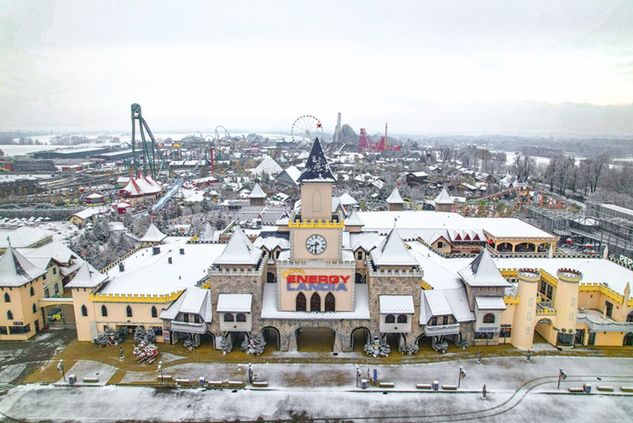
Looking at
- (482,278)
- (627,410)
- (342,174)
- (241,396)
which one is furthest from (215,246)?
(342,174)

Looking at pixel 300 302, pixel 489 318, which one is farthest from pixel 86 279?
pixel 489 318

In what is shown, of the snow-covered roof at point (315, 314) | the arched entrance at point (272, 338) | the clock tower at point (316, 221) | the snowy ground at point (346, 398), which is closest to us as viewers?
the snowy ground at point (346, 398)

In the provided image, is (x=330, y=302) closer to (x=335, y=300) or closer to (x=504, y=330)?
(x=335, y=300)

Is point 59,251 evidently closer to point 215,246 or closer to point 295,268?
point 215,246

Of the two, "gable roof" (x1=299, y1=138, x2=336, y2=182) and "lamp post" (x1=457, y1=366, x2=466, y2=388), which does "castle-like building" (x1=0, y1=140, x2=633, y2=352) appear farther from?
"lamp post" (x1=457, y1=366, x2=466, y2=388)

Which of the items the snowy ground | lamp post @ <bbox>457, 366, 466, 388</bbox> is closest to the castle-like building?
the snowy ground

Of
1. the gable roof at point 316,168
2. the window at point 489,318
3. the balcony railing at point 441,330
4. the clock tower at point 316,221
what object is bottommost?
the balcony railing at point 441,330

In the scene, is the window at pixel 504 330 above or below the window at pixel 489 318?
below

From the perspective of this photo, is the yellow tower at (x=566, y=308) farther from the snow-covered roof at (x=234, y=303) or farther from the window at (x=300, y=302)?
the snow-covered roof at (x=234, y=303)

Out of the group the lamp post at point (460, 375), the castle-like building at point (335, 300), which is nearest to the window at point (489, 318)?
the castle-like building at point (335, 300)
